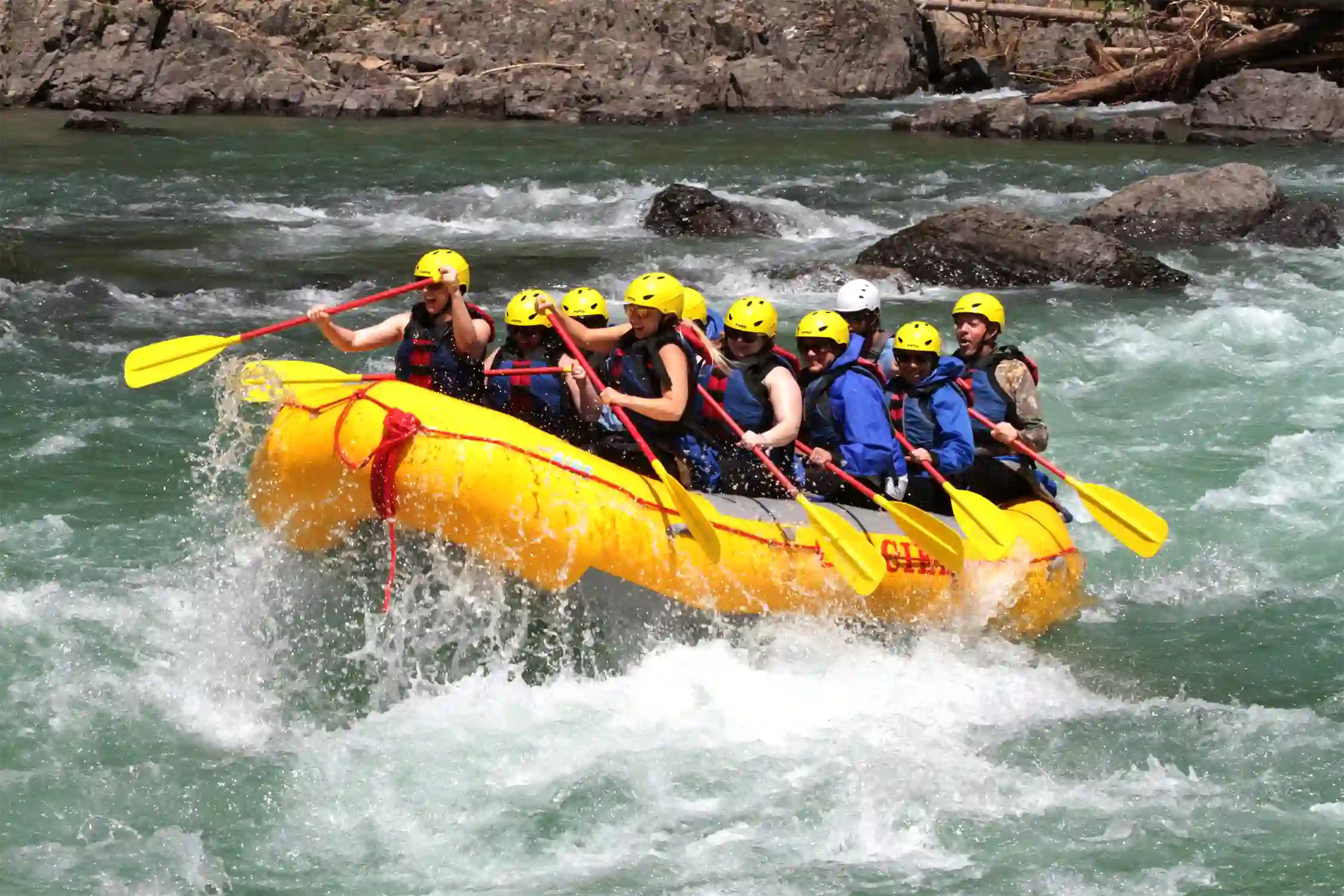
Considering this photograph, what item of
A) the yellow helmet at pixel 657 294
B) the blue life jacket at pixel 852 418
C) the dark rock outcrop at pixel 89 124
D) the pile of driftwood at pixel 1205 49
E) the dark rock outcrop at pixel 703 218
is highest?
the yellow helmet at pixel 657 294

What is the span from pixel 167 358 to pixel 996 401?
3518 millimetres

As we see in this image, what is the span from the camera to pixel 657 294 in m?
6.28

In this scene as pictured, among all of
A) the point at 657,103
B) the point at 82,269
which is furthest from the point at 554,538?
the point at 657,103

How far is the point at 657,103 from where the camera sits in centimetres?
2262

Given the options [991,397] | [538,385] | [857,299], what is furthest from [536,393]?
[991,397]

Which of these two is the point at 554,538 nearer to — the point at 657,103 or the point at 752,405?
the point at 752,405

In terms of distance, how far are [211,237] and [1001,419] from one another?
385 inches

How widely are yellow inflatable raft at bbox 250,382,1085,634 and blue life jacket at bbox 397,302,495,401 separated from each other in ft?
1.44

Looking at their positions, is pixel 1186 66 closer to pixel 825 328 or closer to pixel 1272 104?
pixel 1272 104

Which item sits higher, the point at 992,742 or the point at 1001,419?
the point at 1001,419

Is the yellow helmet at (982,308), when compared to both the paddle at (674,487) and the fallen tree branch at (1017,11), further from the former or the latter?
the fallen tree branch at (1017,11)

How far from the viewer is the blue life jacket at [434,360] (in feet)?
21.5

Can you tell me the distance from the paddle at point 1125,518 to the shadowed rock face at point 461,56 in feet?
52.8

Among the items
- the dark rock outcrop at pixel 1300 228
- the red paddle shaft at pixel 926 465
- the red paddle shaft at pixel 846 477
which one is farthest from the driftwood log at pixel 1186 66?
the red paddle shaft at pixel 846 477
